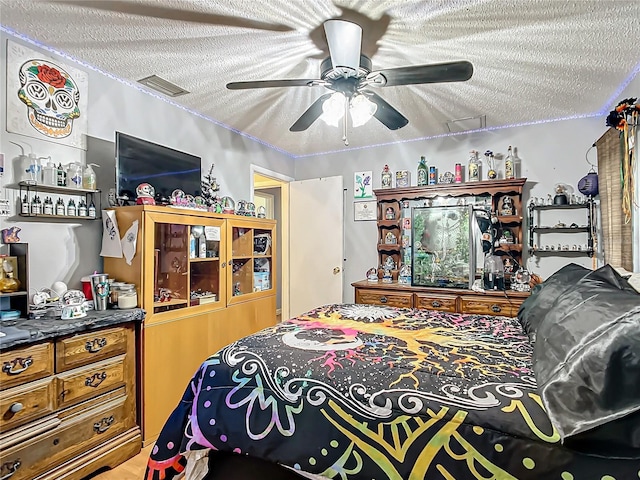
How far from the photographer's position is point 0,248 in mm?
1942

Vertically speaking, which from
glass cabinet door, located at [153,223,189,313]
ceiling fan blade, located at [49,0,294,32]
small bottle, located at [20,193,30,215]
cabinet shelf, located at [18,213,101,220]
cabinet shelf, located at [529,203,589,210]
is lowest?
glass cabinet door, located at [153,223,189,313]

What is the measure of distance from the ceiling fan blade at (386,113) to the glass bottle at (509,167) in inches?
67.2

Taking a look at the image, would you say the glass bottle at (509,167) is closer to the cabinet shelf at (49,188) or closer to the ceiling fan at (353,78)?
the ceiling fan at (353,78)

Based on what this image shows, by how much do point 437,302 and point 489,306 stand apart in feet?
1.48

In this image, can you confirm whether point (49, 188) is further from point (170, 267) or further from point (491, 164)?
point (491, 164)

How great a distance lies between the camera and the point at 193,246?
2719 millimetres

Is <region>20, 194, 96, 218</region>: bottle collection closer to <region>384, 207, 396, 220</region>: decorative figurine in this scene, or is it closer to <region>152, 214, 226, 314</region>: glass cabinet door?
<region>152, 214, 226, 314</region>: glass cabinet door

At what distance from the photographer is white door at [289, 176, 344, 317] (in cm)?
439

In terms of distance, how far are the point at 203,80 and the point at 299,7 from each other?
3.60 feet

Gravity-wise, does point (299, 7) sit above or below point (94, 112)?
above

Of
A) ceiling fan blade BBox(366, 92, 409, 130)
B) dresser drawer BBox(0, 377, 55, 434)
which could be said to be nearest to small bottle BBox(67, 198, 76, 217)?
dresser drawer BBox(0, 377, 55, 434)

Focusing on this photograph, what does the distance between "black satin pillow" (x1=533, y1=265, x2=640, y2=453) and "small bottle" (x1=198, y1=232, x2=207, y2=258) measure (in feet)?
7.54

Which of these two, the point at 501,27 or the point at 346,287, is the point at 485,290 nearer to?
the point at 346,287

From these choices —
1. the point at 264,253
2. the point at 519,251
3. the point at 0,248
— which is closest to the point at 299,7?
the point at 0,248
